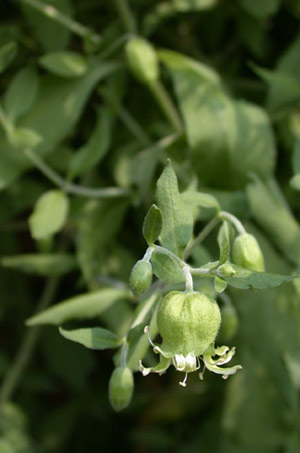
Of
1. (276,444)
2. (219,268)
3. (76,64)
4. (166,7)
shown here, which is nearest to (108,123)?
(76,64)

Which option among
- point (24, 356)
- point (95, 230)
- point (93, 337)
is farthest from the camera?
point (24, 356)

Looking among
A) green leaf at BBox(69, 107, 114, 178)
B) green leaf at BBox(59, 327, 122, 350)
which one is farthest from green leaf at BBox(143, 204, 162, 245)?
green leaf at BBox(69, 107, 114, 178)

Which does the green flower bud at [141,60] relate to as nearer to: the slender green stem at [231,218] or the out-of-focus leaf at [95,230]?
the out-of-focus leaf at [95,230]

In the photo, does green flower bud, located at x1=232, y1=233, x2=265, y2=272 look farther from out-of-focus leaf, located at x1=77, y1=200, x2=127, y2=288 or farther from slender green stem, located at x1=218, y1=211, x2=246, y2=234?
out-of-focus leaf, located at x1=77, y1=200, x2=127, y2=288

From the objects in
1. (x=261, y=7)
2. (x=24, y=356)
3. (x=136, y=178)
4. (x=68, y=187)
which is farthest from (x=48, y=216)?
(x=261, y=7)

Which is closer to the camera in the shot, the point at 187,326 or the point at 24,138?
the point at 187,326

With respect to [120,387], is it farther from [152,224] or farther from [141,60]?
[141,60]
